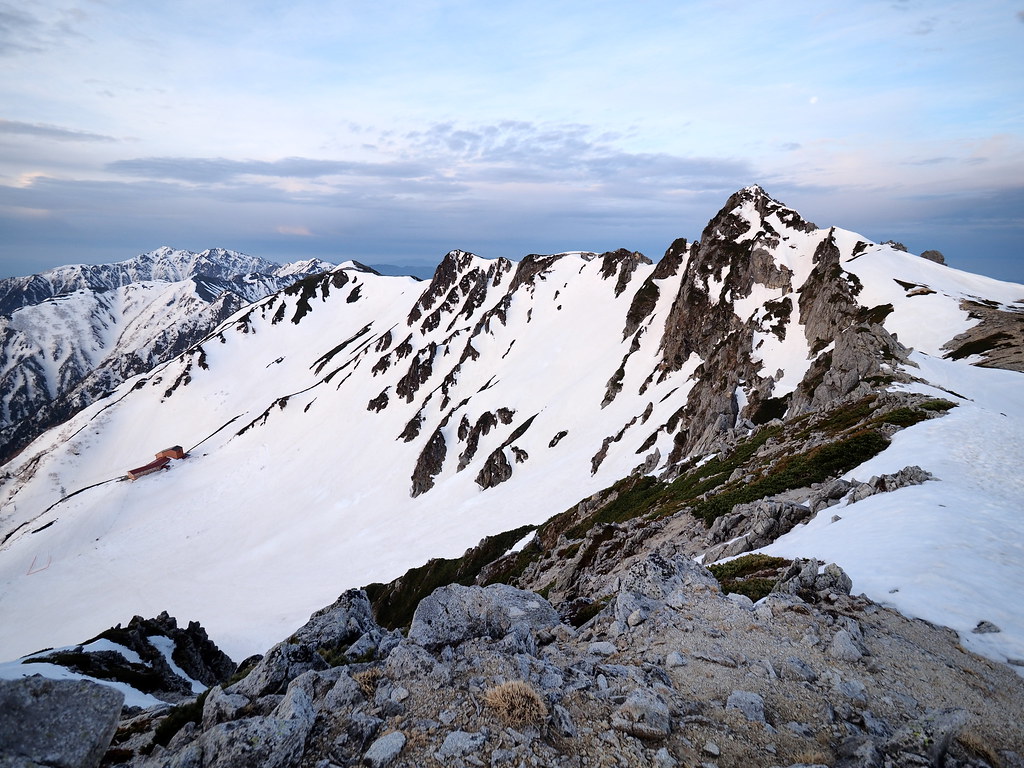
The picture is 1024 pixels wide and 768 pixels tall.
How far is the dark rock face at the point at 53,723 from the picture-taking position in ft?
22.8

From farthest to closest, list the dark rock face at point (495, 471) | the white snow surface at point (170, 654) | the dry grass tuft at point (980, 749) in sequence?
the dark rock face at point (495, 471) → the white snow surface at point (170, 654) → the dry grass tuft at point (980, 749)

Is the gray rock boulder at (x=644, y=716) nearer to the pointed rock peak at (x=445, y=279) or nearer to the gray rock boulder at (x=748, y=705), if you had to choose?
the gray rock boulder at (x=748, y=705)

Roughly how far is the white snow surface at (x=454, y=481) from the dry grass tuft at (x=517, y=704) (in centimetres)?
899

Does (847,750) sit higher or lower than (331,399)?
higher

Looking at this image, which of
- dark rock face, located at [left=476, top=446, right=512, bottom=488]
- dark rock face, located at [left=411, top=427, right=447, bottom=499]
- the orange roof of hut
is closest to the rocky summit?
dark rock face, located at [left=476, top=446, right=512, bottom=488]

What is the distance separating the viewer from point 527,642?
1149cm

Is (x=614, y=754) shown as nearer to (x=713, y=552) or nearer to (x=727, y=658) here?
(x=727, y=658)

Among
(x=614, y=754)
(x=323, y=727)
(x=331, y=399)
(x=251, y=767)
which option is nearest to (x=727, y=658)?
(x=614, y=754)

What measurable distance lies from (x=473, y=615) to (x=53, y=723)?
312 inches

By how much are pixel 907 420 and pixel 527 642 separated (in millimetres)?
24172

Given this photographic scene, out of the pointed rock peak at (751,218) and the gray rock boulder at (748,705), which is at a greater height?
the pointed rock peak at (751,218)

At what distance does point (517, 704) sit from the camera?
27.6ft

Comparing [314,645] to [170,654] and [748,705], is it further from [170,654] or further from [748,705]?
[170,654]

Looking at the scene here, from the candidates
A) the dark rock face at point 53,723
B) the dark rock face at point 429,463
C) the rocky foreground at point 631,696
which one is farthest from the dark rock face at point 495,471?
the dark rock face at point 53,723
